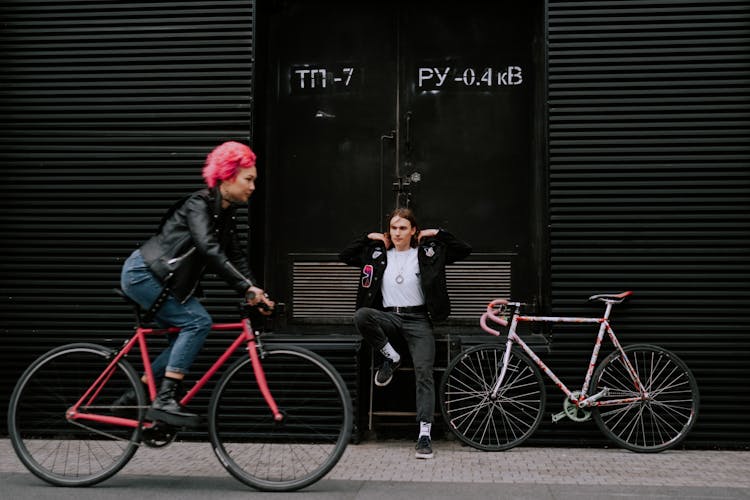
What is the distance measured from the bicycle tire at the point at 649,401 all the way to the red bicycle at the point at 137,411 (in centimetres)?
253

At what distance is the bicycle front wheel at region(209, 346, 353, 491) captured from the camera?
5012 mm

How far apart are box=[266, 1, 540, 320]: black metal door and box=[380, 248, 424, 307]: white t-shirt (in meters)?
0.79

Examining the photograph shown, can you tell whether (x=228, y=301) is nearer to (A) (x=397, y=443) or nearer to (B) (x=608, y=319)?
(A) (x=397, y=443)

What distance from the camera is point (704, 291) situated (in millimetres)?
6930

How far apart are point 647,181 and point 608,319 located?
4.00ft

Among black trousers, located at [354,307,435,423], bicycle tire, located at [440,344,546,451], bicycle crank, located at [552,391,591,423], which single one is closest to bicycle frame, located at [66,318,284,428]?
black trousers, located at [354,307,435,423]

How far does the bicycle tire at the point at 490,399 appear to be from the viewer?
677cm

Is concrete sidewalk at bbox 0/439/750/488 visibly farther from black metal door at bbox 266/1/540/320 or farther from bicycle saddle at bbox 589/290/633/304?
black metal door at bbox 266/1/540/320

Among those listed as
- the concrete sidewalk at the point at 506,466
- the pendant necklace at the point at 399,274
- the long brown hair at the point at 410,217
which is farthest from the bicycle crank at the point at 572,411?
the long brown hair at the point at 410,217

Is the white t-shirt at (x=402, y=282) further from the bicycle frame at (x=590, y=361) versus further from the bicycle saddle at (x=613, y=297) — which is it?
the bicycle saddle at (x=613, y=297)

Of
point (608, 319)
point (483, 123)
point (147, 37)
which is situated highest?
point (147, 37)

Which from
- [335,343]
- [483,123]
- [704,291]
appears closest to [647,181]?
[704,291]

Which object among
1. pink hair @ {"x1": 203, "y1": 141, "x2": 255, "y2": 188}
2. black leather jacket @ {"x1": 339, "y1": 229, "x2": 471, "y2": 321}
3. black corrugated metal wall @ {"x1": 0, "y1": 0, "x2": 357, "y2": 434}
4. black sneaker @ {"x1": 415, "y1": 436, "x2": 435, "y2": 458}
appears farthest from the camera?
black corrugated metal wall @ {"x1": 0, "y1": 0, "x2": 357, "y2": 434}

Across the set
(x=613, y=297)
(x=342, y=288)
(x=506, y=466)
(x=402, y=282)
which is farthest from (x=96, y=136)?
(x=613, y=297)
